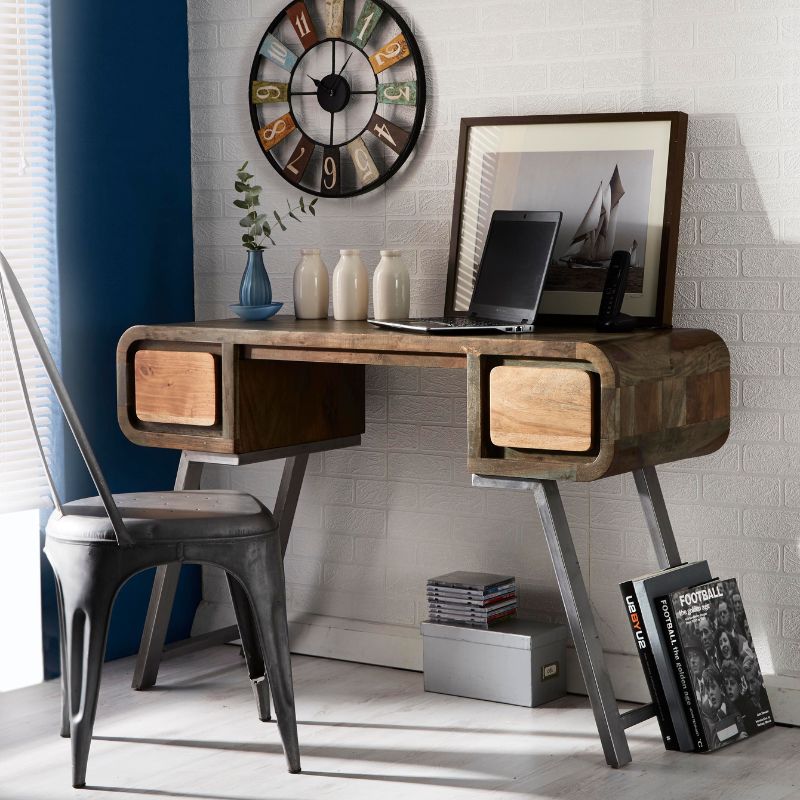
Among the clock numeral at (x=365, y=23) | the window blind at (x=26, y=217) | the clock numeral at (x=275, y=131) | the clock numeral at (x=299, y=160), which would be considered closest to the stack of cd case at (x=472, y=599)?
the window blind at (x=26, y=217)

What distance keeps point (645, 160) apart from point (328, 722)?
4.85 ft

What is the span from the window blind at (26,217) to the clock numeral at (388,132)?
821mm

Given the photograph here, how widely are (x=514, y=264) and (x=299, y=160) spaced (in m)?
0.85

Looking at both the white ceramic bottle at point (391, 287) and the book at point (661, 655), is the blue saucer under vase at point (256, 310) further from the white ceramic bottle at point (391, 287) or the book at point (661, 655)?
the book at point (661, 655)

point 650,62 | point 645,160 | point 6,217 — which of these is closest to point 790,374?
point 645,160

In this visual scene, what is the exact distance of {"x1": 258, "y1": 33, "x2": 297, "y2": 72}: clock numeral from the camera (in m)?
3.58

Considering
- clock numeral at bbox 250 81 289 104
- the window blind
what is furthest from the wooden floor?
clock numeral at bbox 250 81 289 104

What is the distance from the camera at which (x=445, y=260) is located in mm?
3424

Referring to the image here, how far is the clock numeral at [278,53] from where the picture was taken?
3.58 meters

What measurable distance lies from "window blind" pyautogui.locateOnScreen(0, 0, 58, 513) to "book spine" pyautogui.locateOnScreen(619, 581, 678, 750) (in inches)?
59.6

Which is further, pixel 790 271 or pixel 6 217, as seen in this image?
pixel 6 217

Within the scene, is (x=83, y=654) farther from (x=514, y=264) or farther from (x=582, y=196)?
(x=582, y=196)

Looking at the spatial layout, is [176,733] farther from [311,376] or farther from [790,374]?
[790,374]

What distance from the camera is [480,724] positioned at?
303cm
